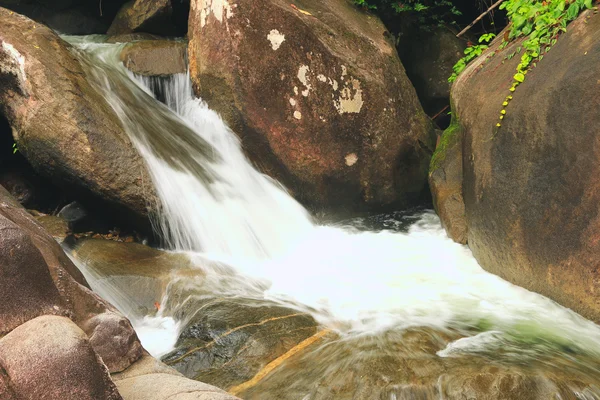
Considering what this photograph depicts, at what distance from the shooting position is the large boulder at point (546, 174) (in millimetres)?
4574

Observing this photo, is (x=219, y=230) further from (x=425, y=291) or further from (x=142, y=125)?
(x=425, y=291)

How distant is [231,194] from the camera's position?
6934 millimetres

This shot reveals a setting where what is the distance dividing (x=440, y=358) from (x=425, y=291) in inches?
60.1

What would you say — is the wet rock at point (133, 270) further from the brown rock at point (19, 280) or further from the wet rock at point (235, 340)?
the brown rock at point (19, 280)

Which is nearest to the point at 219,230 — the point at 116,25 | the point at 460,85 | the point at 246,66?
the point at 246,66

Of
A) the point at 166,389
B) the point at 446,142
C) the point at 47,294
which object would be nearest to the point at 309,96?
the point at 446,142

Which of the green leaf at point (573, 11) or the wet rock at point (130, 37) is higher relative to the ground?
the wet rock at point (130, 37)

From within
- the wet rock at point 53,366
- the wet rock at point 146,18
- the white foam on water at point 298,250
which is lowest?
the white foam on water at point 298,250

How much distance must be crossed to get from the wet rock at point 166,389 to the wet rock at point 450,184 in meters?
4.70

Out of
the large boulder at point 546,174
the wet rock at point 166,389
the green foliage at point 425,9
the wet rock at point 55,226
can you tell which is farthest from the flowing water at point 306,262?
the green foliage at point 425,9

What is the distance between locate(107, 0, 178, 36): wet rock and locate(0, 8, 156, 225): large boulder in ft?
14.8

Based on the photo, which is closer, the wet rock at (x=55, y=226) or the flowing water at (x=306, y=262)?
the flowing water at (x=306, y=262)

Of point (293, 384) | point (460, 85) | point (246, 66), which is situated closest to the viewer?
point (293, 384)

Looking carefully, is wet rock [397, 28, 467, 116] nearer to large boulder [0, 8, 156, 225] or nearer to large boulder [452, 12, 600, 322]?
large boulder [452, 12, 600, 322]
